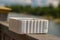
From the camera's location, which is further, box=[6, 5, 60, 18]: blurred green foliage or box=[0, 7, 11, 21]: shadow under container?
box=[6, 5, 60, 18]: blurred green foliage

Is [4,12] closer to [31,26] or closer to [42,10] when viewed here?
[31,26]

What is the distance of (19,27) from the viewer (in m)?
3.90

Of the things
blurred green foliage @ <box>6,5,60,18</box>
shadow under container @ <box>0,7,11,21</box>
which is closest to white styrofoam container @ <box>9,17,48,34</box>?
shadow under container @ <box>0,7,11,21</box>

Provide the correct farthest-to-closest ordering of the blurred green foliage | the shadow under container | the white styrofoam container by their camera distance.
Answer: the blurred green foliage < the shadow under container < the white styrofoam container

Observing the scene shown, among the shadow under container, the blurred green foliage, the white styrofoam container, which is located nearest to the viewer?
the white styrofoam container

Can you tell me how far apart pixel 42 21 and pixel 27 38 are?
0.40 m

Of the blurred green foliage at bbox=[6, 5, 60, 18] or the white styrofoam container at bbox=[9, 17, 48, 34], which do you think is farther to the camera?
the blurred green foliage at bbox=[6, 5, 60, 18]

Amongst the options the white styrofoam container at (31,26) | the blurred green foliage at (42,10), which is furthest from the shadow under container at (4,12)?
the blurred green foliage at (42,10)

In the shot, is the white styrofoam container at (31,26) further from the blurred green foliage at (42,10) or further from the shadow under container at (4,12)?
the blurred green foliage at (42,10)

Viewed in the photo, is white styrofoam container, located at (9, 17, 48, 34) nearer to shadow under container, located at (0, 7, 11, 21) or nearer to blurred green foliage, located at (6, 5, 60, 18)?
shadow under container, located at (0, 7, 11, 21)

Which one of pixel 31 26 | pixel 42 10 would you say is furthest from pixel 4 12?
pixel 42 10

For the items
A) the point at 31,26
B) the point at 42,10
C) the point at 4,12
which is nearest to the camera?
the point at 31,26

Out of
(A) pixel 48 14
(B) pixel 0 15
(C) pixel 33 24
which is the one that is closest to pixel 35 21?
(C) pixel 33 24

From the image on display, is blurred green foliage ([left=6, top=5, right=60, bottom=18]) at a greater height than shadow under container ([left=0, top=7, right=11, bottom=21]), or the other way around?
shadow under container ([left=0, top=7, right=11, bottom=21])
